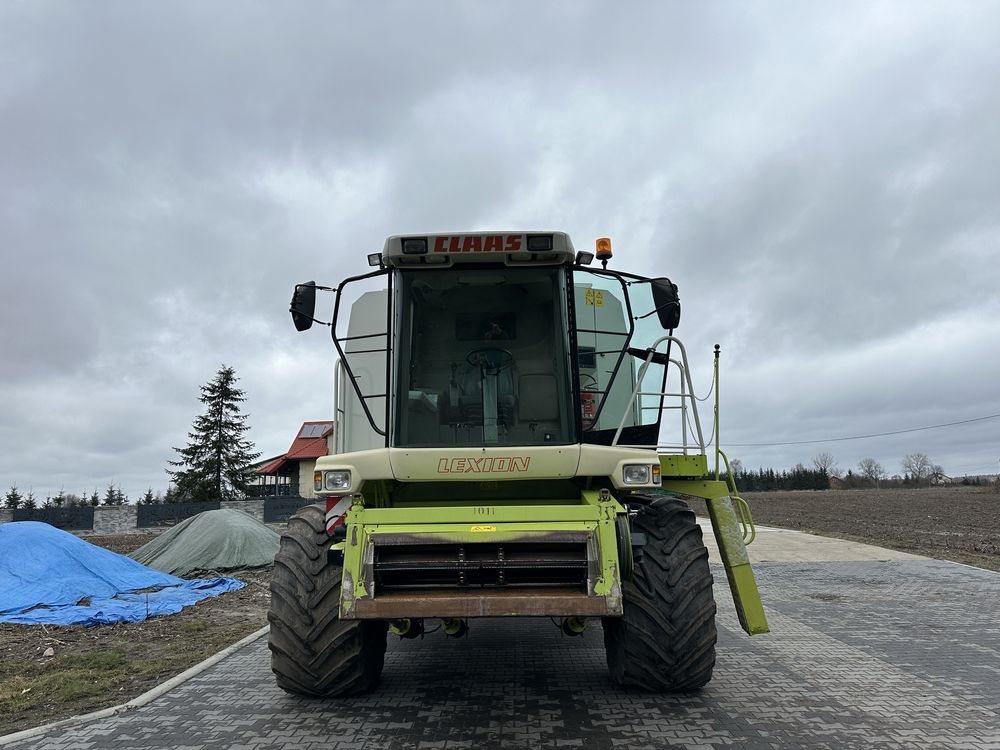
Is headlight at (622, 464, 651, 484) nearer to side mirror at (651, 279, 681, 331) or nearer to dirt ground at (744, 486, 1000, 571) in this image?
side mirror at (651, 279, 681, 331)

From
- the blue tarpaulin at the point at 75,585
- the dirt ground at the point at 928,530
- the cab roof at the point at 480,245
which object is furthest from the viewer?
the dirt ground at the point at 928,530

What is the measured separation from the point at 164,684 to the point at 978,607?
9.04 meters

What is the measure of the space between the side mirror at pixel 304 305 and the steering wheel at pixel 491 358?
1.18m

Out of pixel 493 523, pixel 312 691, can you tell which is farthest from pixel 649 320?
pixel 312 691

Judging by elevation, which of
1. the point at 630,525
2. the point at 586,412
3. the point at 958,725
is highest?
the point at 586,412

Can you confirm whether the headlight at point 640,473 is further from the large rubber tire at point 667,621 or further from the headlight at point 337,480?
the headlight at point 337,480

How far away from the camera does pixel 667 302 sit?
4988mm

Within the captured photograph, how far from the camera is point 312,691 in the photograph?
15.2ft

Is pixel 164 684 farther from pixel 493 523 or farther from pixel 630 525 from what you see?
pixel 630 525

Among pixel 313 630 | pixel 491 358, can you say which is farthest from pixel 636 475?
pixel 313 630

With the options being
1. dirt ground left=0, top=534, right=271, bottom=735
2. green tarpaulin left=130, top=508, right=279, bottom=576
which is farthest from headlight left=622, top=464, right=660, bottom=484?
green tarpaulin left=130, top=508, right=279, bottom=576

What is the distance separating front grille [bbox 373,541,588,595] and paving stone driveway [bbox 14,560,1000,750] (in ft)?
2.91

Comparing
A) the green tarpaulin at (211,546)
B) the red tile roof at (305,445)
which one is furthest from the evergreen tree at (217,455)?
the green tarpaulin at (211,546)

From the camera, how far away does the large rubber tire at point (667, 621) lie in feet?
14.5
